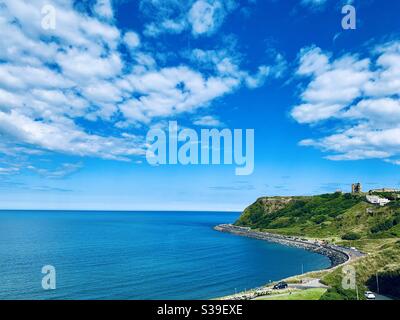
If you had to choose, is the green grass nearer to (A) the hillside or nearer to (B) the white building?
(A) the hillside

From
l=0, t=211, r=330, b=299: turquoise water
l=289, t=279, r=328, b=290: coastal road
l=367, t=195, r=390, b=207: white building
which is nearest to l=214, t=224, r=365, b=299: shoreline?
l=0, t=211, r=330, b=299: turquoise water

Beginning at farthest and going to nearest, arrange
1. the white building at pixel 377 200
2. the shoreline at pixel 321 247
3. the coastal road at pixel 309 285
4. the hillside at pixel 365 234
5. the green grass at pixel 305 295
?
the white building at pixel 377 200 → the shoreline at pixel 321 247 → the hillside at pixel 365 234 → the coastal road at pixel 309 285 → the green grass at pixel 305 295

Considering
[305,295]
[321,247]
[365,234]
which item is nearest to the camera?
[305,295]

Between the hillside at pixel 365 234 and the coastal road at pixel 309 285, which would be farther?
the hillside at pixel 365 234

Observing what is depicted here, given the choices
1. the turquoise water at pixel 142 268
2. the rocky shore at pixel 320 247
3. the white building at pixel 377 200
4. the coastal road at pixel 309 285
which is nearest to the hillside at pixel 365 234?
the coastal road at pixel 309 285

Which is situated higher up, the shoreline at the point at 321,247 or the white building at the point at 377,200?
the white building at the point at 377,200

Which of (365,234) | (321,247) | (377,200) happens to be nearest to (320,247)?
(321,247)

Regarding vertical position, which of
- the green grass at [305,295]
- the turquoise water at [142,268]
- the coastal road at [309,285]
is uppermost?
the green grass at [305,295]

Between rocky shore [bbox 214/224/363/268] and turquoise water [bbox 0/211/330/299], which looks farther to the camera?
rocky shore [bbox 214/224/363/268]

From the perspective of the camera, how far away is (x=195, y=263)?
10662 cm

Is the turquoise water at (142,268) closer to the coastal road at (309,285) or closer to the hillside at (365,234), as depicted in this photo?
the coastal road at (309,285)

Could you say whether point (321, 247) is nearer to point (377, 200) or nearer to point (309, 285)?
point (377, 200)
